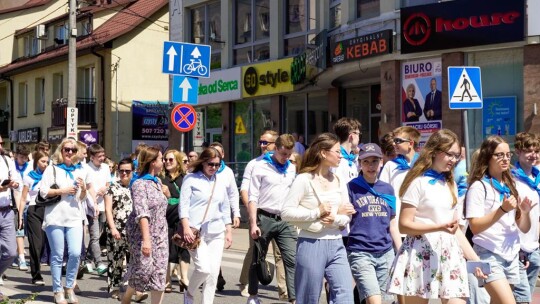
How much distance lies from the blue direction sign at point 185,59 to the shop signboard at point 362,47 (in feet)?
14.4

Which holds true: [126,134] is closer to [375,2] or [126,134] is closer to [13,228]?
[375,2]

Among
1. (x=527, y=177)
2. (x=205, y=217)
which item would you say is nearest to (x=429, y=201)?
(x=527, y=177)

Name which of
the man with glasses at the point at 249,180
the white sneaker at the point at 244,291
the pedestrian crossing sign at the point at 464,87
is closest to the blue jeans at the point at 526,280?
the man with glasses at the point at 249,180

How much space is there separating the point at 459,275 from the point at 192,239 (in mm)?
3154

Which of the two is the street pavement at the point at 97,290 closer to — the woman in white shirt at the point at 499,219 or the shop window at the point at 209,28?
the woman in white shirt at the point at 499,219

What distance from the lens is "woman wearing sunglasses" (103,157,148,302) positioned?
11227 millimetres

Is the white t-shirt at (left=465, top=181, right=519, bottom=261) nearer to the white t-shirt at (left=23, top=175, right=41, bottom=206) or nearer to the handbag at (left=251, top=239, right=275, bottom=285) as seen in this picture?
the handbag at (left=251, top=239, right=275, bottom=285)

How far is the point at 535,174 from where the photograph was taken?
8.47 metres

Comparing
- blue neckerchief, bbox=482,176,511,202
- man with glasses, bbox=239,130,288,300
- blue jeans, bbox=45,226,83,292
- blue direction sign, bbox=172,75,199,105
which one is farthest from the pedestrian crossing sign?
blue neckerchief, bbox=482,176,511,202

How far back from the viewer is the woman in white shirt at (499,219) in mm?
6895

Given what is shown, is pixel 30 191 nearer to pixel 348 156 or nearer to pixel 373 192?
pixel 348 156

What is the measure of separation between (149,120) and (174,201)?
2722cm

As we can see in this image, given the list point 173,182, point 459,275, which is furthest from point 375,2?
point 459,275

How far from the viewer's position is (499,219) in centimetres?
692
